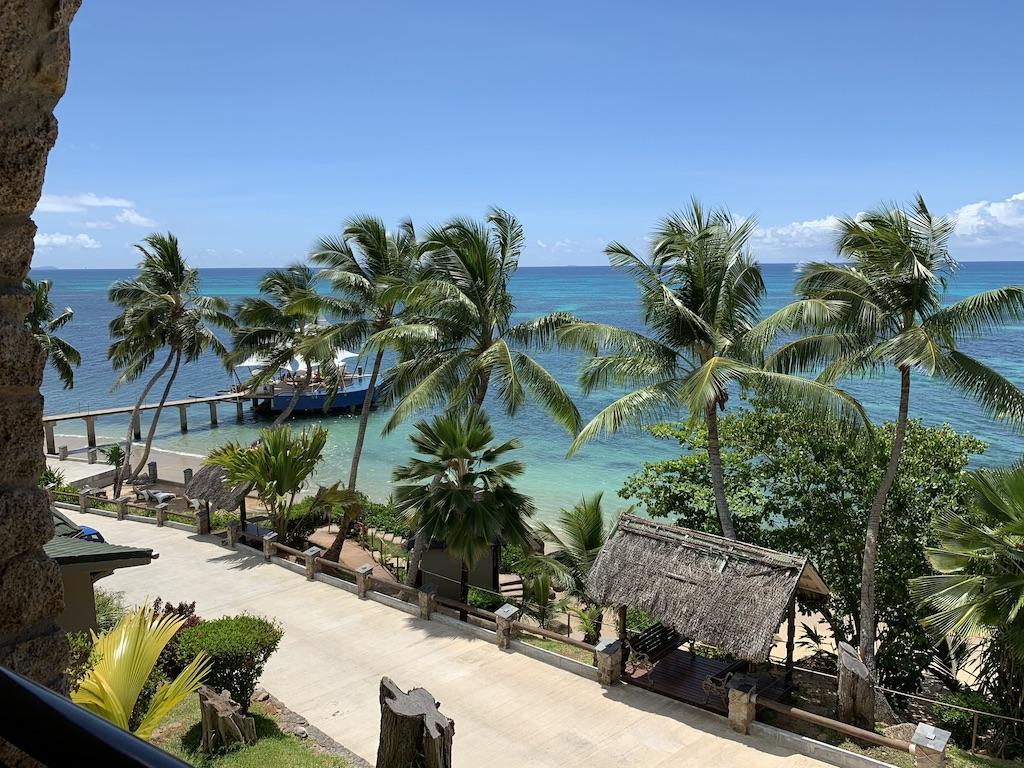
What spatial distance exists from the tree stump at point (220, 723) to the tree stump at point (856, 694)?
821 centimetres

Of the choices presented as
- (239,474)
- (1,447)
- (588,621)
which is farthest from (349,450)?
(1,447)

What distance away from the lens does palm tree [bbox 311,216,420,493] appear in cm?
2052

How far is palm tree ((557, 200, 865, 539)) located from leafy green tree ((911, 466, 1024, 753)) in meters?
3.71

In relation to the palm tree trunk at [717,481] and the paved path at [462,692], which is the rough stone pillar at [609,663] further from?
the palm tree trunk at [717,481]

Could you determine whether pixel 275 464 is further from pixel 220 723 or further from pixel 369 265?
pixel 220 723

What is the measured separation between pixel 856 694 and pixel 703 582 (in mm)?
2606

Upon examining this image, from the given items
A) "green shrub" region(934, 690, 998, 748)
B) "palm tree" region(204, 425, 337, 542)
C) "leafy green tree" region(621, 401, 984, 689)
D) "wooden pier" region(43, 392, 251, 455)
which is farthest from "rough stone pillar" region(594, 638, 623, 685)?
"wooden pier" region(43, 392, 251, 455)

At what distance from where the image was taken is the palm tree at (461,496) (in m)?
15.0

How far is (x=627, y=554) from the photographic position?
13.1 m

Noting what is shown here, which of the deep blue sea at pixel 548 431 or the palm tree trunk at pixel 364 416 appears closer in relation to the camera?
the palm tree trunk at pixel 364 416

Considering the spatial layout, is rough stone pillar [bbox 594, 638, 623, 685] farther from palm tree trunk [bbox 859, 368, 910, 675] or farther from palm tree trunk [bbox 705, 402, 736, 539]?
palm tree trunk [bbox 859, 368, 910, 675]

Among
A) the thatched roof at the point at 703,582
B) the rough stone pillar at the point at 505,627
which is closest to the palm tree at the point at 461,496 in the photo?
the rough stone pillar at the point at 505,627

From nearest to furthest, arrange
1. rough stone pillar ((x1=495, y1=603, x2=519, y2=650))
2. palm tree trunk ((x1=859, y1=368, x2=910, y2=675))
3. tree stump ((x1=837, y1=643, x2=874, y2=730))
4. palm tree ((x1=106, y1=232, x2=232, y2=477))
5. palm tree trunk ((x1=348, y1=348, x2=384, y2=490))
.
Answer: tree stump ((x1=837, y1=643, x2=874, y2=730)), palm tree trunk ((x1=859, y1=368, x2=910, y2=675)), rough stone pillar ((x1=495, y1=603, x2=519, y2=650)), palm tree trunk ((x1=348, y1=348, x2=384, y2=490)), palm tree ((x1=106, y1=232, x2=232, y2=477))

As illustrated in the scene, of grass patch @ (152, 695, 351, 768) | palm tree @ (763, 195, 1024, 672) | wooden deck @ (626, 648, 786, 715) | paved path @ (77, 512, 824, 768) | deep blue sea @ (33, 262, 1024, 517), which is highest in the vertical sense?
palm tree @ (763, 195, 1024, 672)
